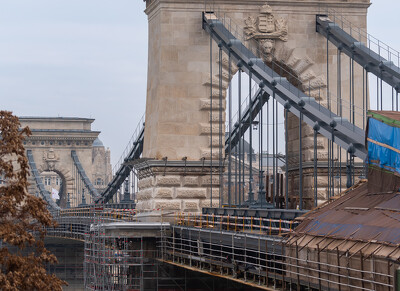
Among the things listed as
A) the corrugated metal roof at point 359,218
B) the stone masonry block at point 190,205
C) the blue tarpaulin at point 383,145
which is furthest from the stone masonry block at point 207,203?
the blue tarpaulin at point 383,145

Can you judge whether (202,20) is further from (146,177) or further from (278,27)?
(146,177)

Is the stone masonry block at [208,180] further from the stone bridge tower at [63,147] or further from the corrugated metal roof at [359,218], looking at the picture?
the stone bridge tower at [63,147]

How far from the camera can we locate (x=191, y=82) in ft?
190

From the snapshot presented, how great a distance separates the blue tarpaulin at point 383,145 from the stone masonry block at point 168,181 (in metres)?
21.9

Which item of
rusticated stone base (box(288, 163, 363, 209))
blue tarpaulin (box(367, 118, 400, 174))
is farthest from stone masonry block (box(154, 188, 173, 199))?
blue tarpaulin (box(367, 118, 400, 174))

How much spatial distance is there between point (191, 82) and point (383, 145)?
78.3ft

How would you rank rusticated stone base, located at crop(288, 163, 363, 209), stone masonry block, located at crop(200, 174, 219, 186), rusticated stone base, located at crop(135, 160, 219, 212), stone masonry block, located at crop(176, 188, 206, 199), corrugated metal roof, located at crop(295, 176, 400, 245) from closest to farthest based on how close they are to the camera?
corrugated metal roof, located at crop(295, 176, 400, 245) < rusticated stone base, located at crop(135, 160, 219, 212) < stone masonry block, located at crop(176, 188, 206, 199) < stone masonry block, located at crop(200, 174, 219, 186) < rusticated stone base, located at crop(288, 163, 363, 209)

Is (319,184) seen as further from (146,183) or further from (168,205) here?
(146,183)

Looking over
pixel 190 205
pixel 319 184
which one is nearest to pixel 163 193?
pixel 190 205

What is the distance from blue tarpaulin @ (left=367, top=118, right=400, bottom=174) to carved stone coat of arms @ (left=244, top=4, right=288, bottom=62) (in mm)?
22655

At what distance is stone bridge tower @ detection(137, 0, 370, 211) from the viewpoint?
5753 centimetres

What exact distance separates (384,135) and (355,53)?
2107 cm

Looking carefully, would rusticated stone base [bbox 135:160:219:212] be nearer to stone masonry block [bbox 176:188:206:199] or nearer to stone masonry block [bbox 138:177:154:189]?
stone masonry block [bbox 176:188:206:199]

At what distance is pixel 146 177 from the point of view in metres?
59.4
